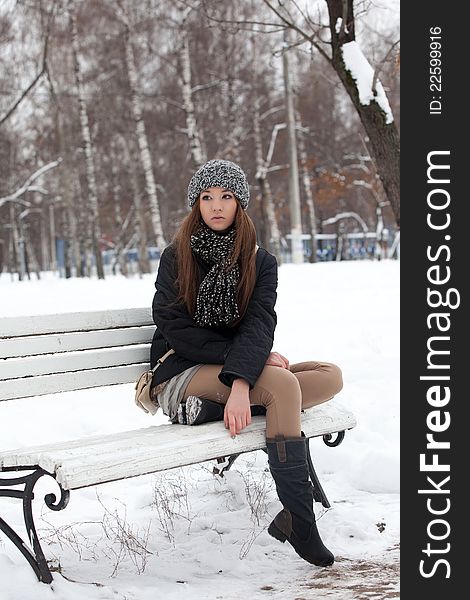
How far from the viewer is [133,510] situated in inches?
172

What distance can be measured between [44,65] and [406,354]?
8.86m

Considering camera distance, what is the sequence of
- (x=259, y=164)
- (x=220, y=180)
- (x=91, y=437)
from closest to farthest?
1. (x=91, y=437)
2. (x=220, y=180)
3. (x=259, y=164)

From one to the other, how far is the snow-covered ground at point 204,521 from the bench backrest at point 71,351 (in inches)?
24.5

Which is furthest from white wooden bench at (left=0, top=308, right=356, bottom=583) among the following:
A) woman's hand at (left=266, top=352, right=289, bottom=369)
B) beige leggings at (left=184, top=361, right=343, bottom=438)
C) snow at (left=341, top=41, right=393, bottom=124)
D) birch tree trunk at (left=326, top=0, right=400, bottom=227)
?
snow at (left=341, top=41, right=393, bottom=124)

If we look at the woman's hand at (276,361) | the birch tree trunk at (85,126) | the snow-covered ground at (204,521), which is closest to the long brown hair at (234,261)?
the woman's hand at (276,361)

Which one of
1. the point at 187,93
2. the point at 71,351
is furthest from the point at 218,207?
the point at 187,93

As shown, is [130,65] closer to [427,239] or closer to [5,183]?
[5,183]

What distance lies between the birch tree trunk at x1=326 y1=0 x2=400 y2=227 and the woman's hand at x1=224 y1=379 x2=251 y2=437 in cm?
336

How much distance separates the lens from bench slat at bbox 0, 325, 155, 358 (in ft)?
12.7

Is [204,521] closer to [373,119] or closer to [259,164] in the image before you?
[373,119]

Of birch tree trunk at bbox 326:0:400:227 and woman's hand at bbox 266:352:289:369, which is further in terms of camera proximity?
birch tree trunk at bbox 326:0:400:227

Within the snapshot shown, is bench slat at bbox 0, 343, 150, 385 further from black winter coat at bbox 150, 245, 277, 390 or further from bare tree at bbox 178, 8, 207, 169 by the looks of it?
bare tree at bbox 178, 8, 207, 169

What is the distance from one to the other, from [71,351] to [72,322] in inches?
5.4

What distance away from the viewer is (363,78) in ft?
21.3
